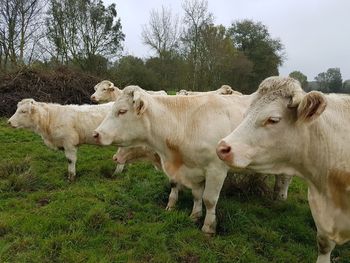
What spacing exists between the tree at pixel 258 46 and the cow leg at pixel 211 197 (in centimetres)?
3845

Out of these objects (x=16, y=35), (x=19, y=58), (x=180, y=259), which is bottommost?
(x=180, y=259)

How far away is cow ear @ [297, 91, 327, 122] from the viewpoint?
2696mm

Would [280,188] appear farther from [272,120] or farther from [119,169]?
[272,120]

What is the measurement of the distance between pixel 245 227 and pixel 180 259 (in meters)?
1.26

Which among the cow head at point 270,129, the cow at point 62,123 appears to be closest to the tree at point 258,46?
the cow at point 62,123

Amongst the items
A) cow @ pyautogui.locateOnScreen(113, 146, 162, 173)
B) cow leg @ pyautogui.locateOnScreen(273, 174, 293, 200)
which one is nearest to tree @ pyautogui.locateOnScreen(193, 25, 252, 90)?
cow leg @ pyautogui.locateOnScreen(273, 174, 293, 200)

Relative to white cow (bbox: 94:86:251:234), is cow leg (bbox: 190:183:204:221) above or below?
below

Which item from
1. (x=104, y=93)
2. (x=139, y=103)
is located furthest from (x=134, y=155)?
(x=104, y=93)

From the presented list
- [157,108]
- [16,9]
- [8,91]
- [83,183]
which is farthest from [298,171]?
[16,9]

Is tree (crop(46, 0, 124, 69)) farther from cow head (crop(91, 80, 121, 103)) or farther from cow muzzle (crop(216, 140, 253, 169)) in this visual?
cow muzzle (crop(216, 140, 253, 169))

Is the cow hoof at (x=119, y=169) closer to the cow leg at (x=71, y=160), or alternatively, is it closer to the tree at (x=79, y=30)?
the cow leg at (x=71, y=160)

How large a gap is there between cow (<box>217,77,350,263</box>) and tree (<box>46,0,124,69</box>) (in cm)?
2818

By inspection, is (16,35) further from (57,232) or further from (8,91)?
Result: (57,232)

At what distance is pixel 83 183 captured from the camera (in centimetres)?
734
